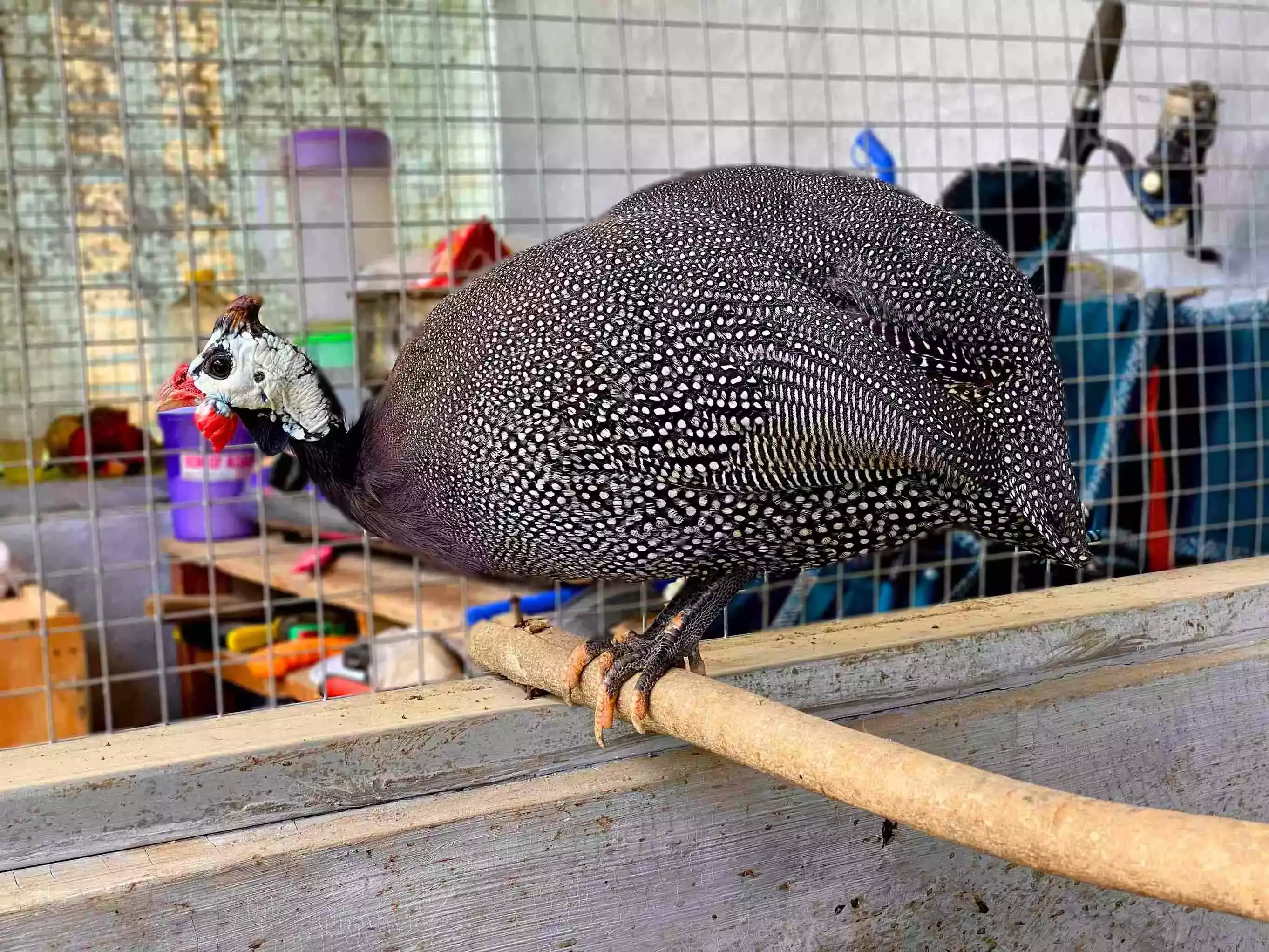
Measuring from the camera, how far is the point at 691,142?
5184 millimetres

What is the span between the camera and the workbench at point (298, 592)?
249cm

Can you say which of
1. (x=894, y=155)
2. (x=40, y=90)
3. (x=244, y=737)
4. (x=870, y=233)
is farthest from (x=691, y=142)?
(x=244, y=737)

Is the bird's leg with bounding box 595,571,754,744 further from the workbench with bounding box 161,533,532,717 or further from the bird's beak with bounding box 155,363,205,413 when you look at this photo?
the workbench with bounding box 161,533,532,717

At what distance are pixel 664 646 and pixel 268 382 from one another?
23.5 inches

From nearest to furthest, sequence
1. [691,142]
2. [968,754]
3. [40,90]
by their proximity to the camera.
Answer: [968,754] → [691,142] → [40,90]

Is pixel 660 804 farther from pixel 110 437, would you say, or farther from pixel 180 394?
pixel 110 437

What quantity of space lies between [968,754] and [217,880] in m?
0.94

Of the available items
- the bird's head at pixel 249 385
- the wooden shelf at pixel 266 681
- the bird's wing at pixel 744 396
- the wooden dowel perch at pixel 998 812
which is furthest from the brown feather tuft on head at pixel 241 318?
the wooden shelf at pixel 266 681

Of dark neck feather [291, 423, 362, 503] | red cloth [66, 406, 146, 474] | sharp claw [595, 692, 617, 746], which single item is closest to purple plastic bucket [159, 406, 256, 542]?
red cloth [66, 406, 146, 474]

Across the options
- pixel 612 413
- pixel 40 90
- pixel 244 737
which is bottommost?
pixel 244 737

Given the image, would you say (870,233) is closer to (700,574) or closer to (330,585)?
(700,574)

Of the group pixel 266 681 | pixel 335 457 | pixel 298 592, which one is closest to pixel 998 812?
pixel 335 457

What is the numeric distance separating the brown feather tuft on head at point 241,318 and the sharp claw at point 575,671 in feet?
1.86

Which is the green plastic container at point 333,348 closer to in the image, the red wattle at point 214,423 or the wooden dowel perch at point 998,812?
the red wattle at point 214,423
